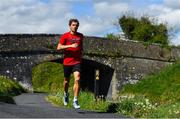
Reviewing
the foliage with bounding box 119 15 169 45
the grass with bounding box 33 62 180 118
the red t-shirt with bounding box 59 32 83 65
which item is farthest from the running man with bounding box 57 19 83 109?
the foliage with bounding box 119 15 169 45

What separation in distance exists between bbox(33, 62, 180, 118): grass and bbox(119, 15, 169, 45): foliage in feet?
24.2

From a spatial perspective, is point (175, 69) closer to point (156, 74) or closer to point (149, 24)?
point (156, 74)

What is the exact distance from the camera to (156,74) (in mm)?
43094

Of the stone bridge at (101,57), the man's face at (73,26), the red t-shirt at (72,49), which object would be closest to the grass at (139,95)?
the stone bridge at (101,57)

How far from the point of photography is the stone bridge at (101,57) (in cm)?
4012

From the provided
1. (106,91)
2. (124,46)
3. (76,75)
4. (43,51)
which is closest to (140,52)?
(124,46)

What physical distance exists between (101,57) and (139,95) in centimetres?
1559

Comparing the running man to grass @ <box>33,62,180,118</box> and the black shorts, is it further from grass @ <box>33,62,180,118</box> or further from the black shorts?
grass @ <box>33,62,180,118</box>

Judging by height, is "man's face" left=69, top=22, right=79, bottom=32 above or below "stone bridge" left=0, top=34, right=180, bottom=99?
above

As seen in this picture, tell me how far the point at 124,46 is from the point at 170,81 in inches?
269

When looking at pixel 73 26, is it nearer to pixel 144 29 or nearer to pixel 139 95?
pixel 139 95

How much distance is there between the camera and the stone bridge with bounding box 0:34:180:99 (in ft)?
132

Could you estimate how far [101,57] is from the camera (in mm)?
42719

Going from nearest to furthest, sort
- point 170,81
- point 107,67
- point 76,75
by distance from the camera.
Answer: point 76,75 < point 170,81 < point 107,67
